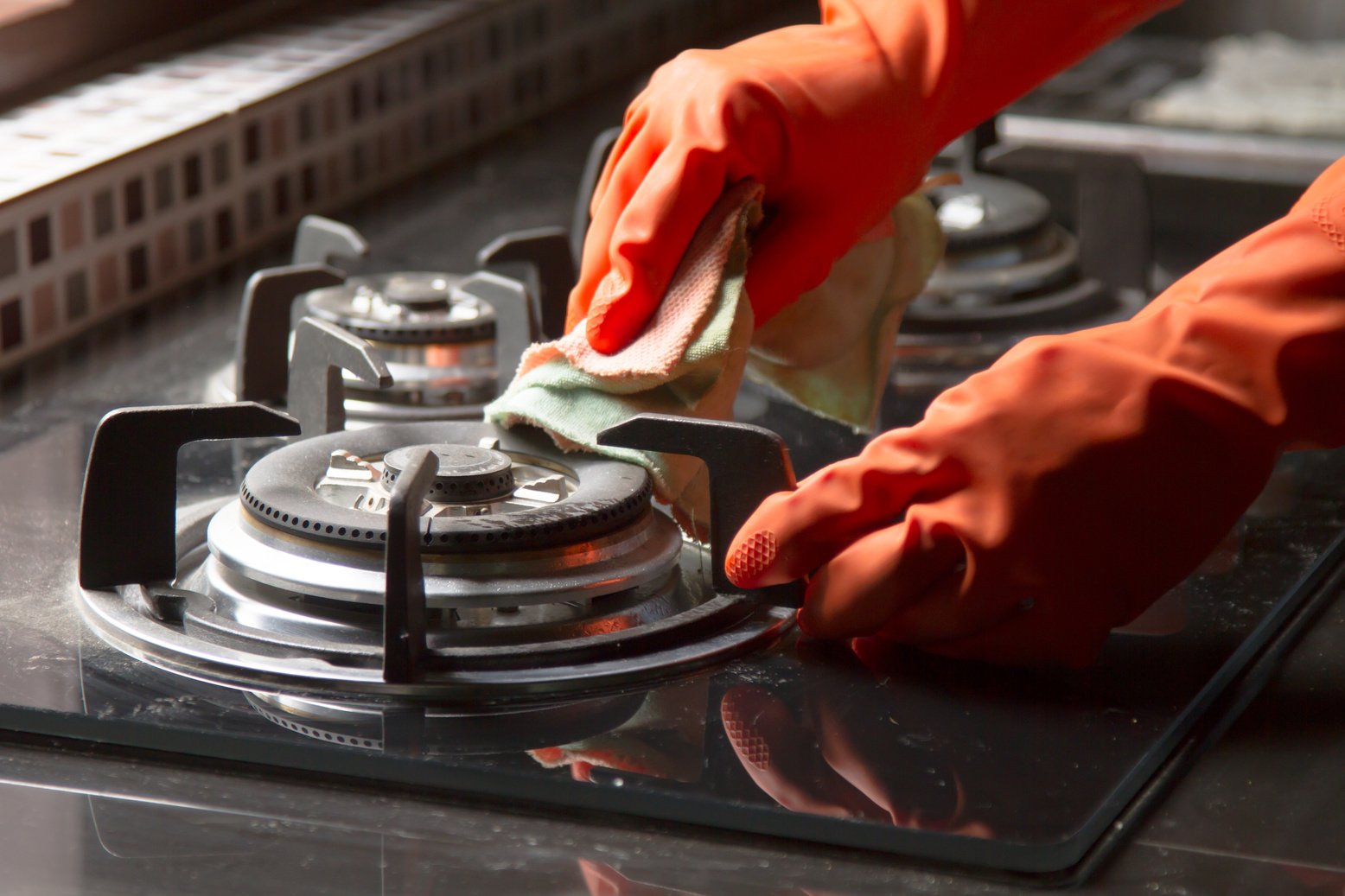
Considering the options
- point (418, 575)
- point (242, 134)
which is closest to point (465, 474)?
point (418, 575)

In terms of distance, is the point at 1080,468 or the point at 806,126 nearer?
the point at 1080,468

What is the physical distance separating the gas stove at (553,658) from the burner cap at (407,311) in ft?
0.47

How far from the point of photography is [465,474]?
0.92 metres

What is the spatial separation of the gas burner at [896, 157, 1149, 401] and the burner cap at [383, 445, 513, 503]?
1.71 feet

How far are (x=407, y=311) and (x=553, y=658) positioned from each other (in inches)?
19.1

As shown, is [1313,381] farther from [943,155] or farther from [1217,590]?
[943,155]

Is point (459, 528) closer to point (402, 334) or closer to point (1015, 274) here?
point (402, 334)

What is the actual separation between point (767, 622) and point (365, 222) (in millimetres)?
895

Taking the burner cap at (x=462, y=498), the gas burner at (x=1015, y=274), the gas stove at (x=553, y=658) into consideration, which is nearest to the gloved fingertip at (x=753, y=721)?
the gas stove at (x=553, y=658)

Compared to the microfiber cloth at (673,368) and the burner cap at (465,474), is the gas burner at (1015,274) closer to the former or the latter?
the microfiber cloth at (673,368)

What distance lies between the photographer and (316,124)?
1.63m

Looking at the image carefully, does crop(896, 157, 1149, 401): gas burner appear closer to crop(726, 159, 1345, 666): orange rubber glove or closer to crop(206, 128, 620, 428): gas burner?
crop(206, 128, 620, 428): gas burner

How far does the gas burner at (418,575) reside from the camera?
819 mm

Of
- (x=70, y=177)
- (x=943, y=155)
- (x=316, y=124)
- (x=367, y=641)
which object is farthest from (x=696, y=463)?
(x=943, y=155)
